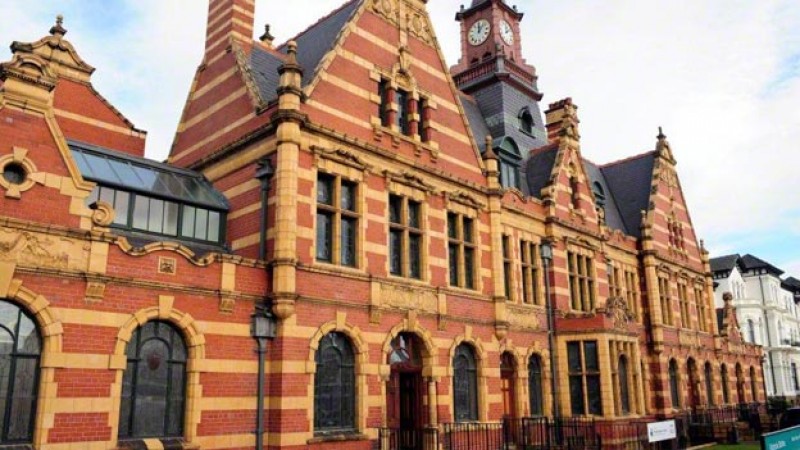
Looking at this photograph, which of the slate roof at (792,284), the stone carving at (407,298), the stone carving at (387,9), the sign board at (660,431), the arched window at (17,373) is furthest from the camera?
the slate roof at (792,284)

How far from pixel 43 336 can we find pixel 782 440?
13.5 m

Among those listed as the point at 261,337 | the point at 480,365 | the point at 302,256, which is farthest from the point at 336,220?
the point at 480,365

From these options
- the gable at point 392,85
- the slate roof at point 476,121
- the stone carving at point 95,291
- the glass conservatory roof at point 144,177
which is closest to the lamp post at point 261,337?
the stone carving at point 95,291

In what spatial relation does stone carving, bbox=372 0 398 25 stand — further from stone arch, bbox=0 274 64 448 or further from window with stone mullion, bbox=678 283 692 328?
window with stone mullion, bbox=678 283 692 328

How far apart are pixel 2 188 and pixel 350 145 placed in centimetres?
856

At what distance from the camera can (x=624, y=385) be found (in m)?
25.8

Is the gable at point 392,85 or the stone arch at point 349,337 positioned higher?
the gable at point 392,85

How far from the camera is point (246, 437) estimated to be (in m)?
14.6

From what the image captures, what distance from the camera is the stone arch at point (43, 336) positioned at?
11.7 m

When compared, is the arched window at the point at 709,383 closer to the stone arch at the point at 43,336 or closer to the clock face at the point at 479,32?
the clock face at the point at 479,32

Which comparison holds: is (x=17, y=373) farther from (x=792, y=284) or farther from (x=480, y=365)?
(x=792, y=284)

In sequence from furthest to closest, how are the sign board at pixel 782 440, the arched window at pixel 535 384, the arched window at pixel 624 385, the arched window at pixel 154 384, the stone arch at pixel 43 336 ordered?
the arched window at pixel 624 385 < the arched window at pixel 535 384 < the arched window at pixel 154 384 < the stone arch at pixel 43 336 < the sign board at pixel 782 440

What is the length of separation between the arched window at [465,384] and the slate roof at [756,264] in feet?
189

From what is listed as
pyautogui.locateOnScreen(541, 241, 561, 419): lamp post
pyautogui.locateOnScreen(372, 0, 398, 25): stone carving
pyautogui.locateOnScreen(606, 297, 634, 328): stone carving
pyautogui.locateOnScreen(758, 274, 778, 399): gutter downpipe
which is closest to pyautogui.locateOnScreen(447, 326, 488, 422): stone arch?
pyautogui.locateOnScreen(541, 241, 561, 419): lamp post
